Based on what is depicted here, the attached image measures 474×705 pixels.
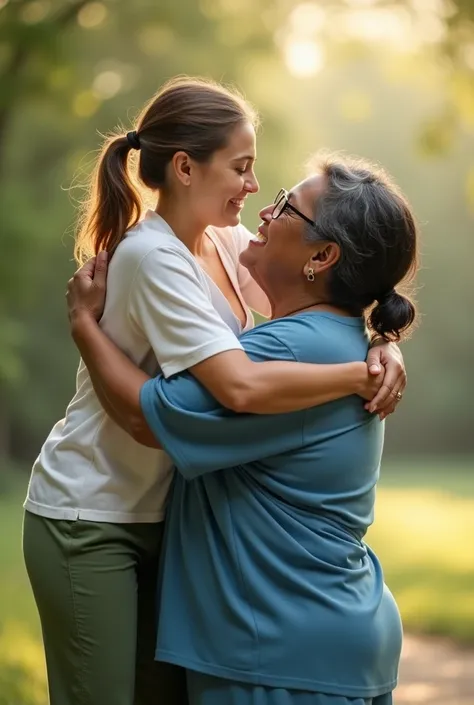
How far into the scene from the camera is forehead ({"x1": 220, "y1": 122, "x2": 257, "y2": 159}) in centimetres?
195

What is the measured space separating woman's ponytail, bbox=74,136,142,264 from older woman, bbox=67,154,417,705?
184 mm

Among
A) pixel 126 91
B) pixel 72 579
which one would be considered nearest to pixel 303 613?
pixel 72 579

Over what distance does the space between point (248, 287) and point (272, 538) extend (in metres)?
0.58

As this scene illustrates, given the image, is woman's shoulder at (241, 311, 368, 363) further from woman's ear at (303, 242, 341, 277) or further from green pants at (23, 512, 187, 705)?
green pants at (23, 512, 187, 705)

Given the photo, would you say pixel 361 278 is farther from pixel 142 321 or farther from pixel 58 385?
pixel 58 385

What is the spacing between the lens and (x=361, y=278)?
1896 mm

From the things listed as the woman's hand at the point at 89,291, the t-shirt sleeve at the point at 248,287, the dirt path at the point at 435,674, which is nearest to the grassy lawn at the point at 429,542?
the dirt path at the point at 435,674

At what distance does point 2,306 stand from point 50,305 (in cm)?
123

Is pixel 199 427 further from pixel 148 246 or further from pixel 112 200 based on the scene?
pixel 112 200

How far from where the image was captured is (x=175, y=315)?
5.83 feet

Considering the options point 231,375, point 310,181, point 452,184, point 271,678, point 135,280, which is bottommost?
point 271,678

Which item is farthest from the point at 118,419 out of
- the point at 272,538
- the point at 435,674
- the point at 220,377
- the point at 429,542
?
the point at 429,542

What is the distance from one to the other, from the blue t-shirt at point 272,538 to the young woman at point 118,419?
0.06m

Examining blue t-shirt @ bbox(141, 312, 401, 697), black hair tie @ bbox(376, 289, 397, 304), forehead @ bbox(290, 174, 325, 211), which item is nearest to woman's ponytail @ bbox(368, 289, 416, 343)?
black hair tie @ bbox(376, 289, 397, 304)
